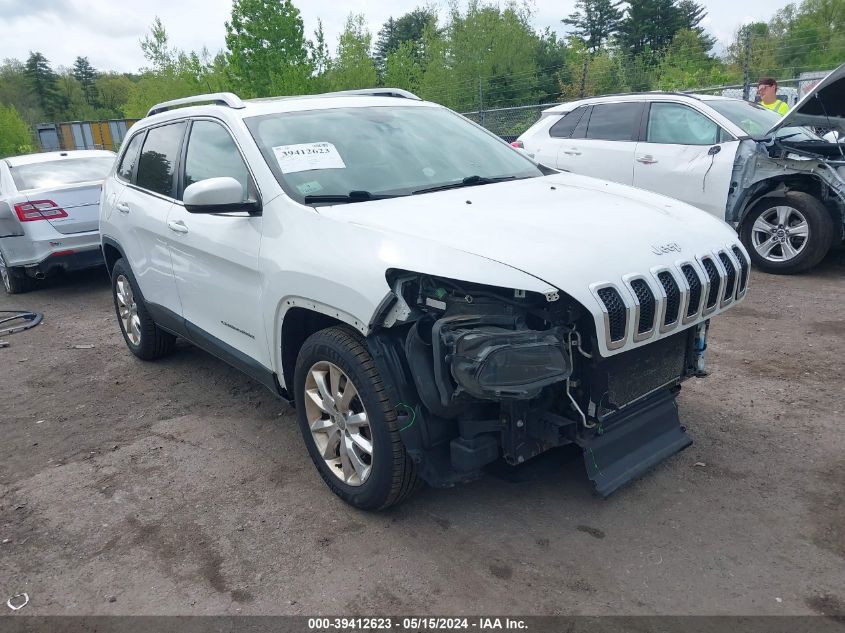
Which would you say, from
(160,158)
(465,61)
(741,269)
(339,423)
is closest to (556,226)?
(741,269)

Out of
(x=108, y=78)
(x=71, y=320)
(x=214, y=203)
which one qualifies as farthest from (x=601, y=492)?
(x=108, y=78)

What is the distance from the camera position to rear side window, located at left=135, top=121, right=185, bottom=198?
4.49 metres

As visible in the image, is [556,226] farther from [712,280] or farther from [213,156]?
[213,156]

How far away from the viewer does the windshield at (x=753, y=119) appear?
7.05 m

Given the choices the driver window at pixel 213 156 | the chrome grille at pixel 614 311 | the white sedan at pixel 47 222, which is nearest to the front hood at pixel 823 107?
the chrome grille at pixel 614 311

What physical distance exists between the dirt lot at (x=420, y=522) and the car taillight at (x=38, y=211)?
13.2ft

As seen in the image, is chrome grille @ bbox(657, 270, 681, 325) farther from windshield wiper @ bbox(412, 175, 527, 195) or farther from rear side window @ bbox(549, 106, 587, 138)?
rear side window @ bbox(549, 106, 587, 138)

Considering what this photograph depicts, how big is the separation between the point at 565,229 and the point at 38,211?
722cm

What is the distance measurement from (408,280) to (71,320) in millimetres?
5837

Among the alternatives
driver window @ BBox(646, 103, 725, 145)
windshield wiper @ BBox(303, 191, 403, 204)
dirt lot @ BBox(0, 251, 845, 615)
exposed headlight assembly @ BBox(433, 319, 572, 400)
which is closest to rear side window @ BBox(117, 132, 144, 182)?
dirt lot @ BBox(0, 251, 845, 615)

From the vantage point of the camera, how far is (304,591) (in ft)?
9.03

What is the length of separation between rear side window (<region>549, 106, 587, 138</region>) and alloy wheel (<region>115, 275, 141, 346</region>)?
18.7 feet

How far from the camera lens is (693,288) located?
2.90 metres

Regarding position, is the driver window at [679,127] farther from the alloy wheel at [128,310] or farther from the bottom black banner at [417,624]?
the bottom black banner at [417,624]
